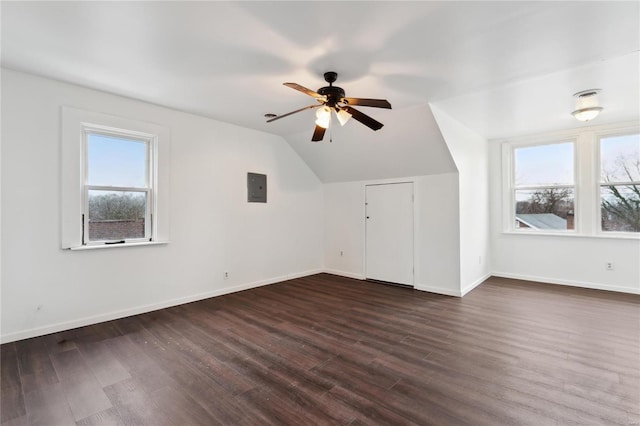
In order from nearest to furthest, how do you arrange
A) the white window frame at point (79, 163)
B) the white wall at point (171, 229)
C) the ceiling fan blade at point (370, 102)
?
the ceiling fan blade at point (370, 102)
the white wall at point (171, 229)
the white window frame at point (79, 163)

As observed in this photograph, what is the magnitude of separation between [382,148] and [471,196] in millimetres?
1617

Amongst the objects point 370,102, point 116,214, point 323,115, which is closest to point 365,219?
A: point 323,115

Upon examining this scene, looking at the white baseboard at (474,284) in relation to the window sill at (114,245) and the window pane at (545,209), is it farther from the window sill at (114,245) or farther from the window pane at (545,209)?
the window sill at (114,245)

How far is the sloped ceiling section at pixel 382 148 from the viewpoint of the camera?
12.6 ft

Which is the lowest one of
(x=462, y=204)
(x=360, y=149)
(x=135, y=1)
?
(x=462, y=204)

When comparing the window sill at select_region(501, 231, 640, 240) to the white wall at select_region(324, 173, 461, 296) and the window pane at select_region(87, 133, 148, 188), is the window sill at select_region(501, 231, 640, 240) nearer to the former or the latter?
the white wall at select_region(324, 173, 461, 296)

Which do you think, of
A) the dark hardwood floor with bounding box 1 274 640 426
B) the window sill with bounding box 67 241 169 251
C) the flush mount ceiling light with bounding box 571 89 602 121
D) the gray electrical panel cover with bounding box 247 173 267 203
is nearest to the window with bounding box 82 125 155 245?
the window sill with bounding box 67 241 169 251

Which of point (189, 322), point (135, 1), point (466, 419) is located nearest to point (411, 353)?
point (466, 419)

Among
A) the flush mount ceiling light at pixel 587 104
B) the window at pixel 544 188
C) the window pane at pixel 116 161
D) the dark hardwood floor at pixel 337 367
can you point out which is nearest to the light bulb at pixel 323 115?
the dark hardwood floor at pixel 337 367

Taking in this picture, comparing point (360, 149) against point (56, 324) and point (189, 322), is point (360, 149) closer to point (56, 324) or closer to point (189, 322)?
point (189, 322)

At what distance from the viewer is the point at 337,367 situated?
2.30 metres

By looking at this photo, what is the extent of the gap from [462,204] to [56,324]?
5046 mm

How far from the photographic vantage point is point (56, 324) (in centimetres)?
295

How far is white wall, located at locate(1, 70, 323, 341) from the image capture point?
2.77 meters
